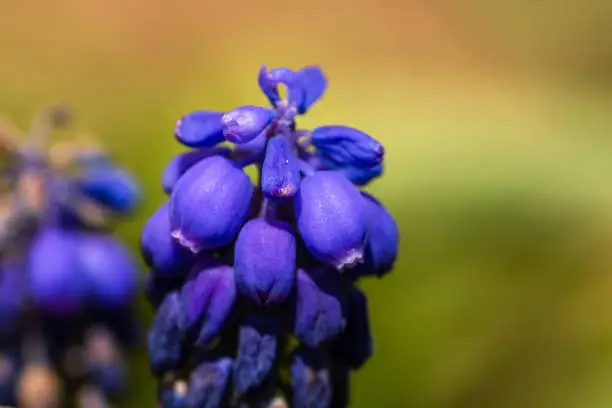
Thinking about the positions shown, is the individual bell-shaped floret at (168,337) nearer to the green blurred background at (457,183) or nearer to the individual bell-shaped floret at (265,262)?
the individual bell-shaped floret at (265,262)

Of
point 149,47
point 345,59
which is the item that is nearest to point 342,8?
point 345,59

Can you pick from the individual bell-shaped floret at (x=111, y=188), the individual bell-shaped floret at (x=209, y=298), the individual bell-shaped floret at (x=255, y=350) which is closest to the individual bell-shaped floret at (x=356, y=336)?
the individual bell-shaped floret at (x=255, y=350)

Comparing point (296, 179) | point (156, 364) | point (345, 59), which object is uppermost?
point (345, 59)

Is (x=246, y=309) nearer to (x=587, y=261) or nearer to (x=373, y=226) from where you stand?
(x=373, y=226)

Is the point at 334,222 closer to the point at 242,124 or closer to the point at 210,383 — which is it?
the point at 242,124

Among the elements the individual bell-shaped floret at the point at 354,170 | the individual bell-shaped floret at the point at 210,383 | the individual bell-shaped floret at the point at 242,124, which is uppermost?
the individual bell-shaped floret at the point at 242,124

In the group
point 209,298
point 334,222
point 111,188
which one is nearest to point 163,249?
point 209,298
